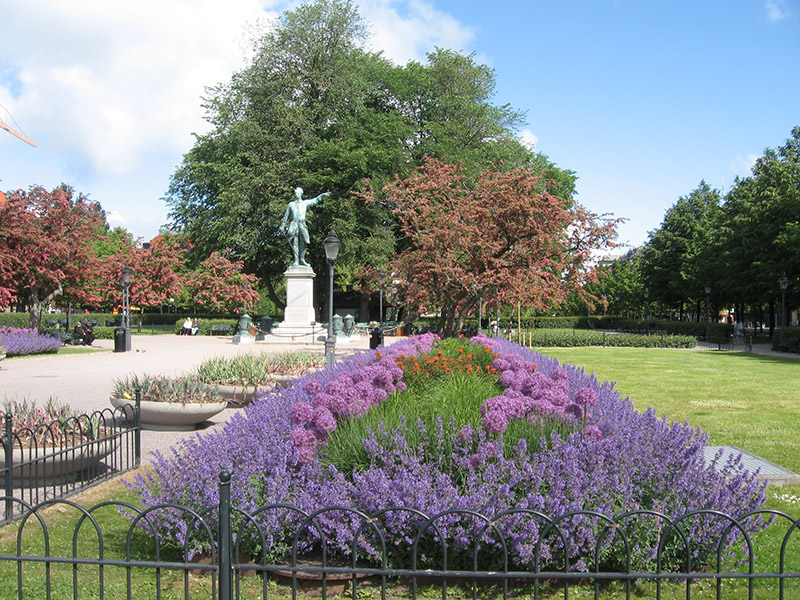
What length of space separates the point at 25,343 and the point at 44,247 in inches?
278

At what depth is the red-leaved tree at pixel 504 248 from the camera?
17406 mm

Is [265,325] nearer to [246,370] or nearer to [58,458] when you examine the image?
[246,370]

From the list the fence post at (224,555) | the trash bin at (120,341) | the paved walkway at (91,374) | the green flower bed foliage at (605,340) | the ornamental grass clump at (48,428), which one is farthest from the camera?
the green flower bed foliage at (605,340)

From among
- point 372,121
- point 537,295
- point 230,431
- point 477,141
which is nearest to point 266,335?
point 372,121

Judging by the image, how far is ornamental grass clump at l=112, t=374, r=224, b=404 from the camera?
981 cm

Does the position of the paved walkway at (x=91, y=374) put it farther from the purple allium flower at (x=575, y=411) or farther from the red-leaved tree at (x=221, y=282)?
the red-leaved tree at (x=221, y=282)

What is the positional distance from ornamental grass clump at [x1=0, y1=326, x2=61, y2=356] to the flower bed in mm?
20462

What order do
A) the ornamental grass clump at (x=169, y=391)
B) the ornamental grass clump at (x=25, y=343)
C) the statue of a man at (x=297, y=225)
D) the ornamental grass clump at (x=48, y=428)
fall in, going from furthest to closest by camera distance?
the statue of a man at (x=297, y=225)
the ornamental grass clump at (x=25, y=343)
the ornamental grass clump at (x=169, y=391)
the ornamental grass clump at (x=48, y=428)

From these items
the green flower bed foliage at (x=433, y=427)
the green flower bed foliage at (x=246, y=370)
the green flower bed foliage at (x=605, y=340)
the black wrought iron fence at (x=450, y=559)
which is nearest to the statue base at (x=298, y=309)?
Answer: the green flower bed foliage at (x=605, y=340)

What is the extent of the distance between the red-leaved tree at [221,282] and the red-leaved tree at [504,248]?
2189 cm

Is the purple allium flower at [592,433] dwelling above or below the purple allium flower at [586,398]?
below

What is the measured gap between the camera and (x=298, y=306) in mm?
35438

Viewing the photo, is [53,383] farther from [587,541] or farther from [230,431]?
[587,541]

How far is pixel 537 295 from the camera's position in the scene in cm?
1842
